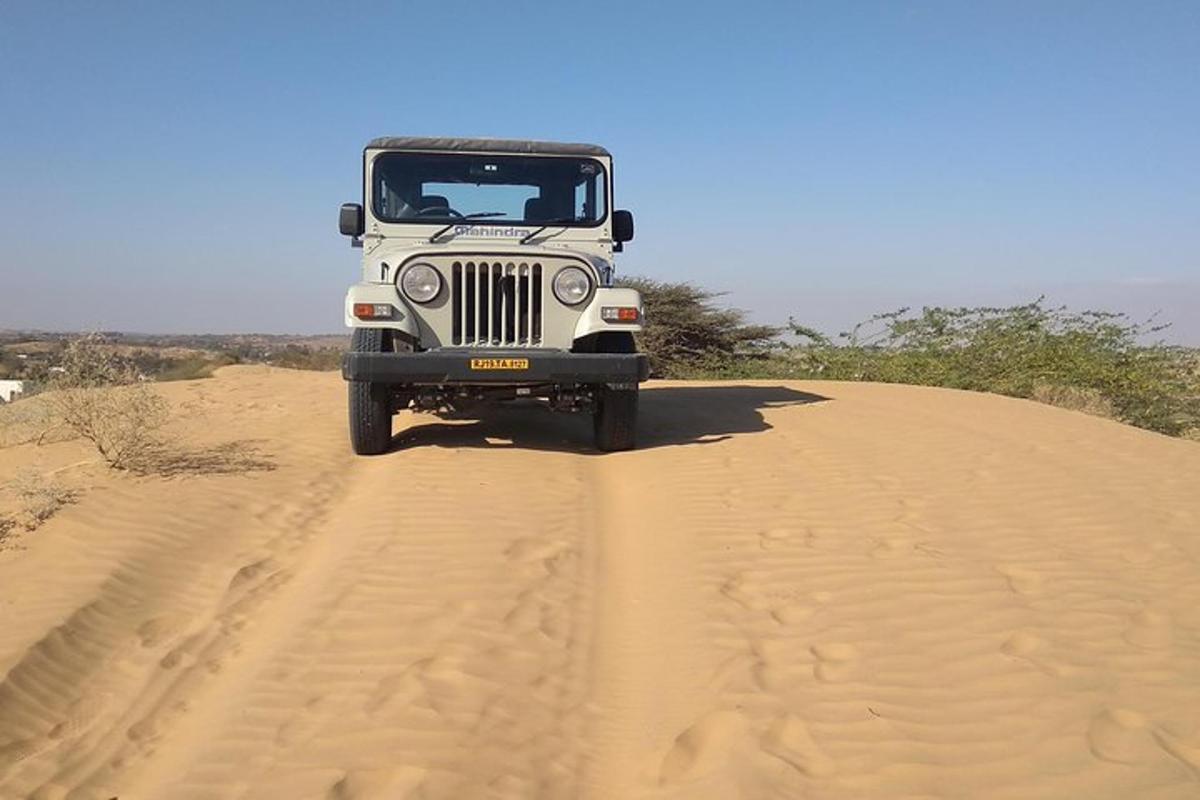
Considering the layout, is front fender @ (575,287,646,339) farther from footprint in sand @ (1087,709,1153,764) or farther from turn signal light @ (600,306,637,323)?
footprint in sand @ (1087,709,1153,764)

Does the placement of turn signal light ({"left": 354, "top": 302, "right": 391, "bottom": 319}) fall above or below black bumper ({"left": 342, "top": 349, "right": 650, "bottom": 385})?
above

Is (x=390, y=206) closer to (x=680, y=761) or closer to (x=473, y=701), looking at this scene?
(x=473, y=701)

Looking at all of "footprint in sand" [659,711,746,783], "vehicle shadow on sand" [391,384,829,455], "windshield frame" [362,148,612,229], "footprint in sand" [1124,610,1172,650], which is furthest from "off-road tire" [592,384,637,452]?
"footprint in sand" [659,711,746,783]

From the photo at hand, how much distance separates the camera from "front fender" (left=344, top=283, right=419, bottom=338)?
6.48 meters

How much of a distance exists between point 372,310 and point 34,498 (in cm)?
240

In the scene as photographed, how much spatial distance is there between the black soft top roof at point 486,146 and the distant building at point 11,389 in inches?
267

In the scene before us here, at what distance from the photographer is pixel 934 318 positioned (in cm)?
1523

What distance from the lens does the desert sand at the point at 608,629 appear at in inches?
111

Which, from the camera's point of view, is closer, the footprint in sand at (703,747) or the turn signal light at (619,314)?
the footprint in sand at (703,747)

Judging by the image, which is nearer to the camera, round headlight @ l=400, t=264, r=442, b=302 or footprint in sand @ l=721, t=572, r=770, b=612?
footprint in sand @ l=721, t=572, r=770, b=612

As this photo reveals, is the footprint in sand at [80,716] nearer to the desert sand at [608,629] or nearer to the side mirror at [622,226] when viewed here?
the desert sand at [608,629]

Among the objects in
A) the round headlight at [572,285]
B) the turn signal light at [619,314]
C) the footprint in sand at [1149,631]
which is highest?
the round headlight at [572,285]

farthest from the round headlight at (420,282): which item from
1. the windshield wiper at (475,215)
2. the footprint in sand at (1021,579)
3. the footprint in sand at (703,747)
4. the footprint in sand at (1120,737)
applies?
the footprint in sand at (1120,737)

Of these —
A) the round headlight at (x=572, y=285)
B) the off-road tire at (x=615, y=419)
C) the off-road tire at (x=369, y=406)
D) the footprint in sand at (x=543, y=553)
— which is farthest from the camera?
the off-road tire at (x=615, y=419)
